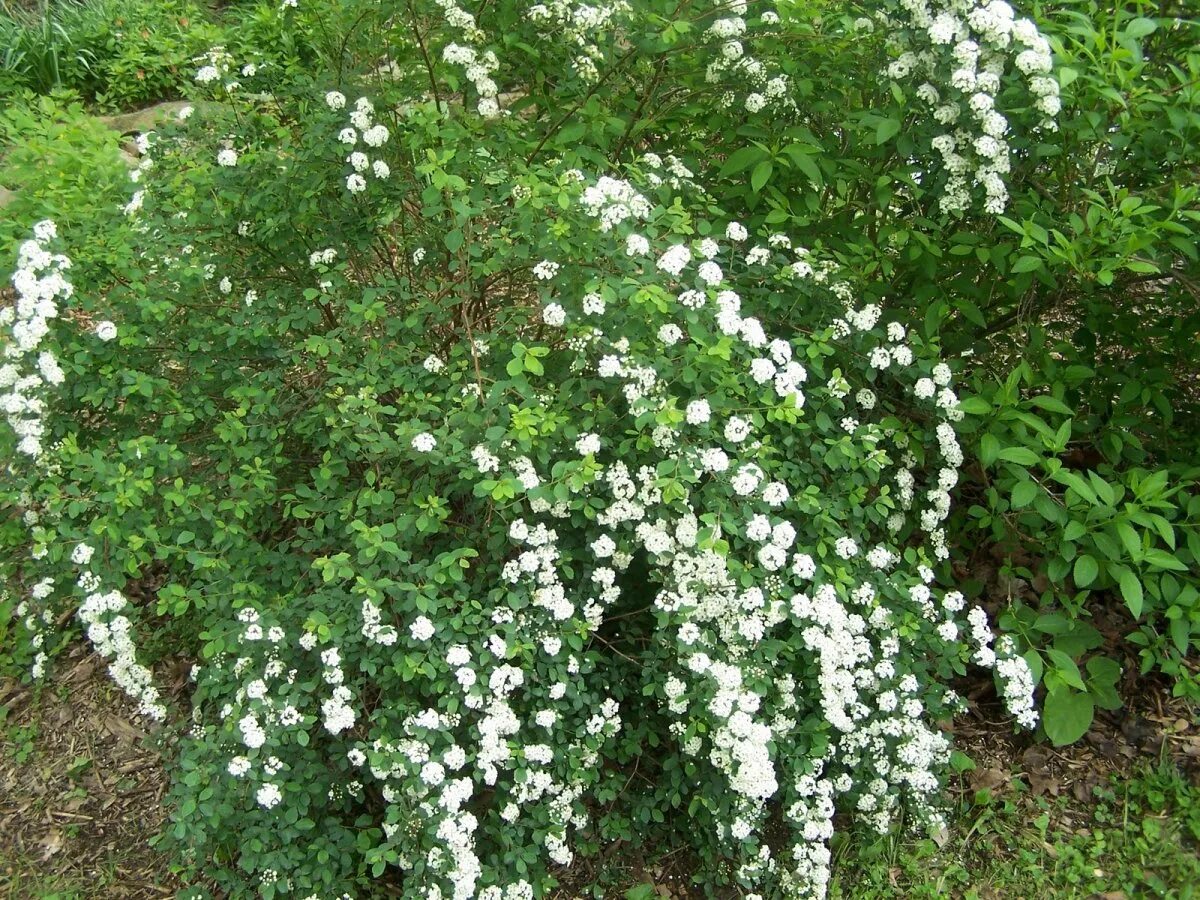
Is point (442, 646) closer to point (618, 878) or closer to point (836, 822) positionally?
point (618, 878)

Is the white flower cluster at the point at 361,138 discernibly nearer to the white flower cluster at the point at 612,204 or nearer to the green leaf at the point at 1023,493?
the white flower cluster at the point at 612,204

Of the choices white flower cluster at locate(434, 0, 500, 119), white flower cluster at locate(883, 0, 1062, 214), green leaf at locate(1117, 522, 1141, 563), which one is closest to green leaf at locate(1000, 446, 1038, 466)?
green leaf at locate(1117, 522, 1141, 563)

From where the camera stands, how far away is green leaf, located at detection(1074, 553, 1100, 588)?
9.61ft

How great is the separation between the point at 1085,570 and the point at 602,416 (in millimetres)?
1655

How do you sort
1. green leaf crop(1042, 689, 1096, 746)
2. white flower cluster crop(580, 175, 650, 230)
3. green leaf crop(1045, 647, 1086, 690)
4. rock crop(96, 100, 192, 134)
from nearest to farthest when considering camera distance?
white flower cluster crop(580, 175, 650, 230), green leaf crop(1045, 647, 1086, 690), green leaf crop(1042, 689, 1096, 746), rock crop(96, 100, 192, 134)

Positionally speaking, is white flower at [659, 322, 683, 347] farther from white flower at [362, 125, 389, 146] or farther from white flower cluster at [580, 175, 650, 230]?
white flower at [362, 125, 389, 146]

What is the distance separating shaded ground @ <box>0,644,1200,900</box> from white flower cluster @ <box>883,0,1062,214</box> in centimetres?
200

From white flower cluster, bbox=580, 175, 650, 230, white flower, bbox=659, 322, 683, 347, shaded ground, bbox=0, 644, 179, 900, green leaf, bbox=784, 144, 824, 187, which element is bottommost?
shaded ground, bbox=0, 644, 179, 900

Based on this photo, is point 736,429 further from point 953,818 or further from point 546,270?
point 953,818

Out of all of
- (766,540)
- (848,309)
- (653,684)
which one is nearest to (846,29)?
(848,309)

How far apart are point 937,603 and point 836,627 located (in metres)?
0.98

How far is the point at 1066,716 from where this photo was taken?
3.36 m

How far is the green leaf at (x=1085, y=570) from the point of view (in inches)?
115

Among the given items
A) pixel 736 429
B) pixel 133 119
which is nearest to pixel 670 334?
pixel 736 429
